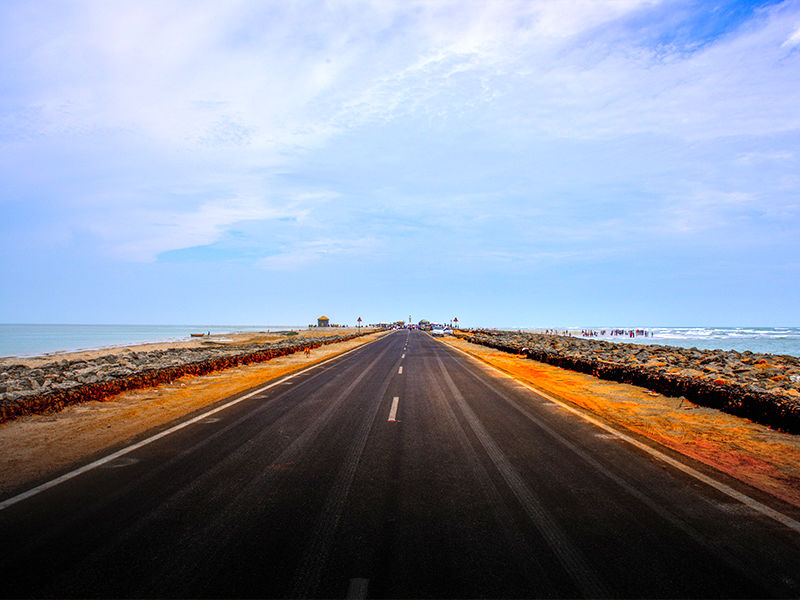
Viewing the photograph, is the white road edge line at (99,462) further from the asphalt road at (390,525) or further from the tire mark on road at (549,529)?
the tire mark on road at (549,529)

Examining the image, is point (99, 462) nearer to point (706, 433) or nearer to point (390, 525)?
point (390, 525)

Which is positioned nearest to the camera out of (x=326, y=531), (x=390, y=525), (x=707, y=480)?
(x=326, y=531)

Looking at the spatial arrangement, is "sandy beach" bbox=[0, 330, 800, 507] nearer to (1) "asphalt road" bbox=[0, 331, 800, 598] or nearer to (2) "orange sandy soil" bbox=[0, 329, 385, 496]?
(2) "orange sandy soil" bbox=[0, 329, 385, 496]

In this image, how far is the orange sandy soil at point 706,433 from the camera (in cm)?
623

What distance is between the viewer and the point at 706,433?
8.56 m

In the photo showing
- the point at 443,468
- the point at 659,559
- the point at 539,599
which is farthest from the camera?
the point at 443,468

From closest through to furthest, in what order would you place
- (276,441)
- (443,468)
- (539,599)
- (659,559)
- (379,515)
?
(539,599) < (659,559) < (379,515) < (443,468) < (276,441)

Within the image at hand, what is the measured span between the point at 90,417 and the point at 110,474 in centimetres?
485

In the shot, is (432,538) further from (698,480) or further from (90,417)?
(90,417)

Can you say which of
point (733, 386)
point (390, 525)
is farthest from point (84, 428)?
point (733, 386)

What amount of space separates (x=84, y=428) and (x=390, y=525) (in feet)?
25.2

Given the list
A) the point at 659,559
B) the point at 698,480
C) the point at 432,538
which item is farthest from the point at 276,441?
the point at 698,480

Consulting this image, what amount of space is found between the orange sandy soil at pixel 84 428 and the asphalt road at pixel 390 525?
0.78 m

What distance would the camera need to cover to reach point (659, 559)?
3854 millimetres
